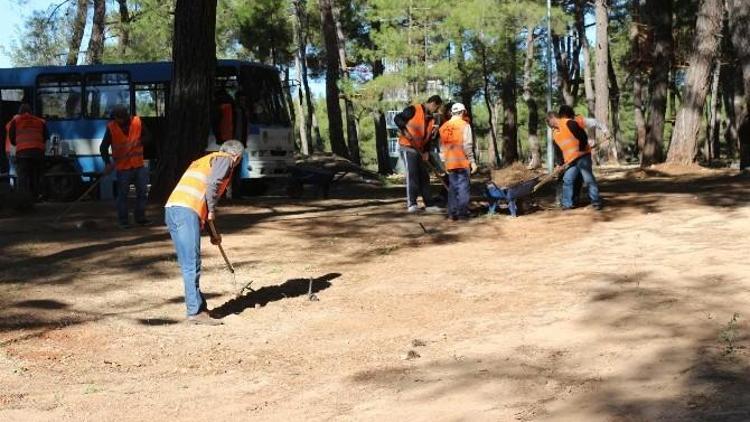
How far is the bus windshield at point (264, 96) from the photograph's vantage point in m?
19.5

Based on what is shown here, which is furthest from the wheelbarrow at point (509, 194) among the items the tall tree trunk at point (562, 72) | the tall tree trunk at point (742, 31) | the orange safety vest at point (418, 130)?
the tall tree trunk at point (562, 72)

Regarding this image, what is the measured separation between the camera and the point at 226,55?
41.9 metres

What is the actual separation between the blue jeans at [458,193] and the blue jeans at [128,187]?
14.0 ft

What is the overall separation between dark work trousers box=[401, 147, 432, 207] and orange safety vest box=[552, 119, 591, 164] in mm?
2079

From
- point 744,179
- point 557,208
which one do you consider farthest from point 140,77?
point 744,179

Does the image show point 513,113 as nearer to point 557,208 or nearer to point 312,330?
point 557,208

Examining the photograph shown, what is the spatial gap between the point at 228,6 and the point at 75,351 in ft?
106

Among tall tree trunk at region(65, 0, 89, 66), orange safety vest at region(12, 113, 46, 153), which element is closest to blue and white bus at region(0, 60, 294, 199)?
orange safety vest at region(12, 113, 46, 153)

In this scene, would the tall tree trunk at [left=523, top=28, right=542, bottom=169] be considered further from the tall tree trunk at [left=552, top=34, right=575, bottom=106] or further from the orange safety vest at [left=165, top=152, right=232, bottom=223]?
the orange safety vest at [left=165, top=152, right=232, bottom=223]

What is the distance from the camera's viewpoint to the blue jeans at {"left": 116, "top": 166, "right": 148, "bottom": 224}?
39.3 feet

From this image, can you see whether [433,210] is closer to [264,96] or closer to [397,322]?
[397,322]

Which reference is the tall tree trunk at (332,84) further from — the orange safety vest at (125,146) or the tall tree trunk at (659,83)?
the orange safety vest at (125,146)

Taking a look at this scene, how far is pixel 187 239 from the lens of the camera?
297 inches

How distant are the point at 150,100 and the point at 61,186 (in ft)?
9.65
